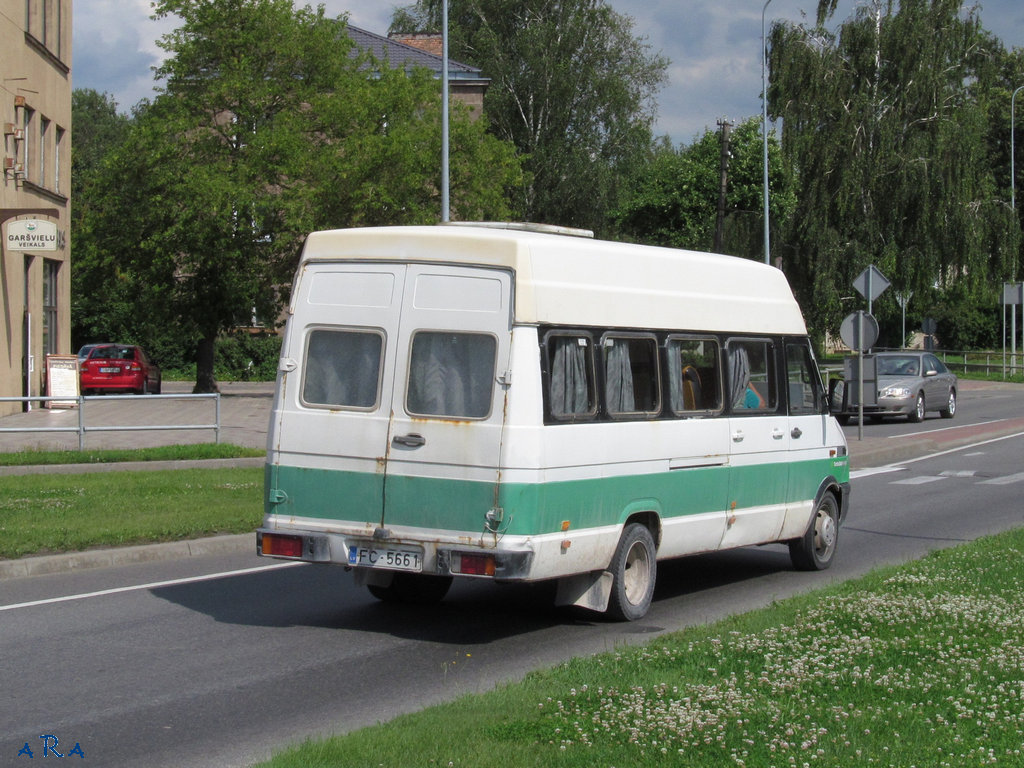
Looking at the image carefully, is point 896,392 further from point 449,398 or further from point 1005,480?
point 449,398

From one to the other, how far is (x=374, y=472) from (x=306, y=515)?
1.96 ft

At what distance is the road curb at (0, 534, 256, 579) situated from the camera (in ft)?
35.5

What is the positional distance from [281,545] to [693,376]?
320 centimetres

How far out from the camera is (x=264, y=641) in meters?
8.37

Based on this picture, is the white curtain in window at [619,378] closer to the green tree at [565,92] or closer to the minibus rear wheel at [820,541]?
the minibus rear wheel at [820,541]

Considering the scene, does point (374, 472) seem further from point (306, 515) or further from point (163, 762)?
point (163, 762)

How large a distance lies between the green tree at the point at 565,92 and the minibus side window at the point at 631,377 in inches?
1875

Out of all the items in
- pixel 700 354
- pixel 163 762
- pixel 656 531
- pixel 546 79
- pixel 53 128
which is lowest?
pixel 163 762

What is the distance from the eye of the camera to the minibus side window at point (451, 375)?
8.16 m

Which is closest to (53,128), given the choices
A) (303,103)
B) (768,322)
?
(303,103)

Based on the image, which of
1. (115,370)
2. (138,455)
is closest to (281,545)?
(138,455)

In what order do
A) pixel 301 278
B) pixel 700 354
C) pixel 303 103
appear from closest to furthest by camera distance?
pixel 301 278 → pixel 700 354 → pixel 303 103

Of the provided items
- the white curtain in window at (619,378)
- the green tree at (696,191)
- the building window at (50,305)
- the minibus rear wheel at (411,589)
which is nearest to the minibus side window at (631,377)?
the white curtain in window at (619,378)

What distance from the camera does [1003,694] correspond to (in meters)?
6.04
